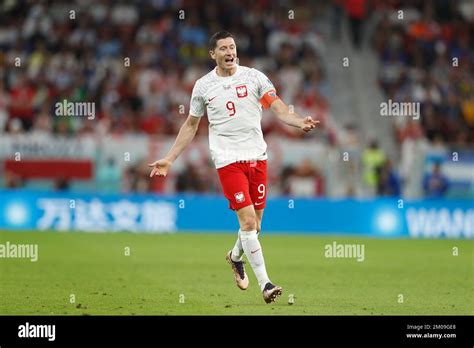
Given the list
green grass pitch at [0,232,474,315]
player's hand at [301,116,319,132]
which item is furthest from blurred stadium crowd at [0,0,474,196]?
player's hand at [301,116,319,132]

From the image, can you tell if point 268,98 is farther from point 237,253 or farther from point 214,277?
point 214,277

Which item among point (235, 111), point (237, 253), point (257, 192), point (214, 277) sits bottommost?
point (214, 277)

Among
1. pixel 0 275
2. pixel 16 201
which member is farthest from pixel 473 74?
pixel 0 275

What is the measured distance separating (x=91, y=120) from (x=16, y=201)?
11.7 feet

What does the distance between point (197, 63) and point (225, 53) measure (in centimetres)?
1709

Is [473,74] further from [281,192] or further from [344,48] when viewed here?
[281,192]

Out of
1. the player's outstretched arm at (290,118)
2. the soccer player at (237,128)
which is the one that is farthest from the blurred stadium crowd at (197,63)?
the player's outstretched arm at (290,118)

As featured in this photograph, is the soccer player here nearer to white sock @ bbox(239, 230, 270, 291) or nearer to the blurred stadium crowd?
white sock @ bbox(239, 230, 270, 291)

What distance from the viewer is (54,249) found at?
778 inches

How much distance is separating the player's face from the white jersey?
0.60 ft

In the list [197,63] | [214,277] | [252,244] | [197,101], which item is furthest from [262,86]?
[197,63]

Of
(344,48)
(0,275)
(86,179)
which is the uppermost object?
(344,48)

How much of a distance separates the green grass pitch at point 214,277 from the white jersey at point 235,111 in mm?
1691

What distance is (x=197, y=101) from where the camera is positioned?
12961mm
